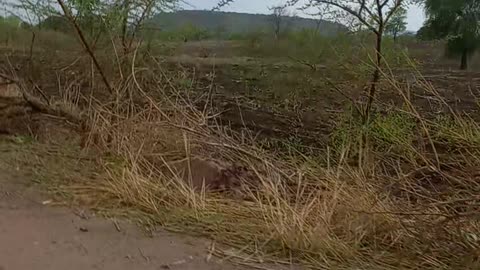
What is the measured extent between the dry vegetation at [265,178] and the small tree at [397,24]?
3.88 feet

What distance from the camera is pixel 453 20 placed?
14.8m

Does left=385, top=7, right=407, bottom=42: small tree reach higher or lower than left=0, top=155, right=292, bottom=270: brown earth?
higher

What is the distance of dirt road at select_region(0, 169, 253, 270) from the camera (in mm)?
4074

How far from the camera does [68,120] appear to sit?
25.9 ft

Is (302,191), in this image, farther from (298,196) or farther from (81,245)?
(81,245)

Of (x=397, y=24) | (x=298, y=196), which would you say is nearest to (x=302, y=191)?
(x=298, y=196)

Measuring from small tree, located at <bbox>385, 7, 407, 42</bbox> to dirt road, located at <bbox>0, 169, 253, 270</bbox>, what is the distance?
199 inches

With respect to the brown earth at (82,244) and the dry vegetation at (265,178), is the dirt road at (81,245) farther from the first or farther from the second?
the dry vegetation at (265,178)

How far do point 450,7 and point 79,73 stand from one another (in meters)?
9.27

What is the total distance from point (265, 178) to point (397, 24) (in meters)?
4.08

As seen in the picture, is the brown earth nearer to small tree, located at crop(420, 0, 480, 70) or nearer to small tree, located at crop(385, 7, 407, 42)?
small tree, located at crop(385, 7, 407, 42)

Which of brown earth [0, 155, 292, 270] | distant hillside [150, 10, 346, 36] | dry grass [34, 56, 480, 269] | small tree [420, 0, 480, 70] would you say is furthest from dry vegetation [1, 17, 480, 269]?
small tree [420, 0, 480, 70]

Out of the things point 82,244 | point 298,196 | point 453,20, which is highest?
point 453,20

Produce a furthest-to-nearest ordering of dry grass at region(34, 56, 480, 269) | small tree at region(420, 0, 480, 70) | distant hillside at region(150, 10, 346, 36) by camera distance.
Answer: small tree at region(420, 0, 480, 70), distant hillside at region(150, 10, 346, 36), dry grass at region(34, 56, 480, 269)
